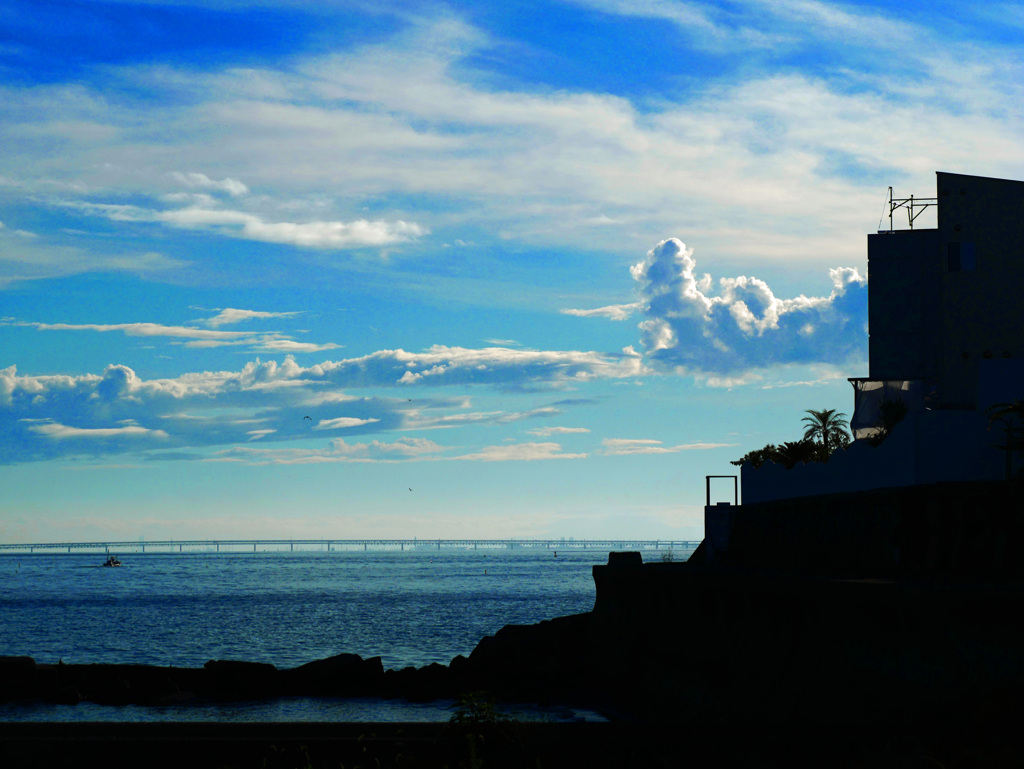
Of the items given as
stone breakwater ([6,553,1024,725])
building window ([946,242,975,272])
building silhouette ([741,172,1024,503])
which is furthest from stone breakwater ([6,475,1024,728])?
building window ([946,242,975,272])

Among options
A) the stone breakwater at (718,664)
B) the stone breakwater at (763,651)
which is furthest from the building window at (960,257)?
the stone breakwater at (718,664)

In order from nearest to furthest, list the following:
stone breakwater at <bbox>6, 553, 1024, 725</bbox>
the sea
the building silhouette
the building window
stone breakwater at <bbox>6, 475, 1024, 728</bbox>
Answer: stone breakwater at <bbox>6, 553, 1024, 725</bbox> → stone breakwater at <bbox>6, 475, 1024, 728</bbox> → the building silhouette → the sea → the building window

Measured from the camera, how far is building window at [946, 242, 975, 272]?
3766 cm

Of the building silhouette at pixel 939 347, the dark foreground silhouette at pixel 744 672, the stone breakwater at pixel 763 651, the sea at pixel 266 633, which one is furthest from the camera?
the sea at pixel 266 633

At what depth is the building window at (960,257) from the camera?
1483 inches

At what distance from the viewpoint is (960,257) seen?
124ft

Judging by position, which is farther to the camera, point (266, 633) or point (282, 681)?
point (266, 633)

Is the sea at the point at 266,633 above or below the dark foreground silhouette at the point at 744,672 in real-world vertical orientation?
below

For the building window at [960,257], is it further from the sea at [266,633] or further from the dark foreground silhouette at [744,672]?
the sea at [266,633]

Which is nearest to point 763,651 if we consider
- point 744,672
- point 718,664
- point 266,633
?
point 744,672

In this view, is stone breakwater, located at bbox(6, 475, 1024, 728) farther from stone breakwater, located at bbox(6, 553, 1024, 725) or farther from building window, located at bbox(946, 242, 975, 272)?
building window, located at bbox(946, 242, 975, 272)

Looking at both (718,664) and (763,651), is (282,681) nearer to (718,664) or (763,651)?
(718,664)

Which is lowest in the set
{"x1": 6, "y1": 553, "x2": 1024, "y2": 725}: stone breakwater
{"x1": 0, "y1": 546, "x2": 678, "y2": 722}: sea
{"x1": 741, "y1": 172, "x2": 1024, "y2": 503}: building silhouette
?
{"x1": 0, "y1": 546, "x2": 678, "y2": 722}: sea

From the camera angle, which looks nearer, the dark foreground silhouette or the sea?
the dark foreground silhouette
